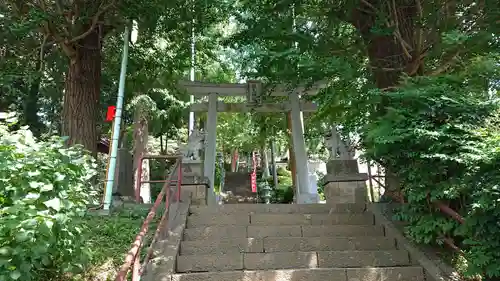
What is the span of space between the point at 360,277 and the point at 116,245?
2757 millimetres

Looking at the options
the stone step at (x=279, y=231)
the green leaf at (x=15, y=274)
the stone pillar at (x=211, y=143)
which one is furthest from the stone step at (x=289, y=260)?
the stone pillar at (x=211, y=143)

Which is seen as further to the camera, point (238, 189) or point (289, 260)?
point (238, 189)

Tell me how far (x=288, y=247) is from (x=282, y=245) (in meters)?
0.08

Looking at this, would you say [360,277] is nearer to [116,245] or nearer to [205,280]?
[205,280]

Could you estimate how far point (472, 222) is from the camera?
137 inches

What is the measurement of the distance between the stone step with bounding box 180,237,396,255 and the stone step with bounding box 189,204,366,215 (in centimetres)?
86

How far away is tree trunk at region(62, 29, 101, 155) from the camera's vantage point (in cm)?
719

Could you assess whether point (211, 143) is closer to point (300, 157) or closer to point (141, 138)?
point (300, 157)

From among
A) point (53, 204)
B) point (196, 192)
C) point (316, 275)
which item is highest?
point (196, 192)

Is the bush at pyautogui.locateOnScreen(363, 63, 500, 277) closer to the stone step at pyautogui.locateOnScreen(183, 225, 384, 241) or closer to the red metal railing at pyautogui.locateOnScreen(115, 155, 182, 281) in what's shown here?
the stone step at pyautogui.locateOnScreen(183, 225, 384, 241)

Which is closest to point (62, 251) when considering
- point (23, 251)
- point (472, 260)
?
point (23, 251)

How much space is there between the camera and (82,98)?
24.0 feet

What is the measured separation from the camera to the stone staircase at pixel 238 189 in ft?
61.0

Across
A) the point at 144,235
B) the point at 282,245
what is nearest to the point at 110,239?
the point at 144,235
